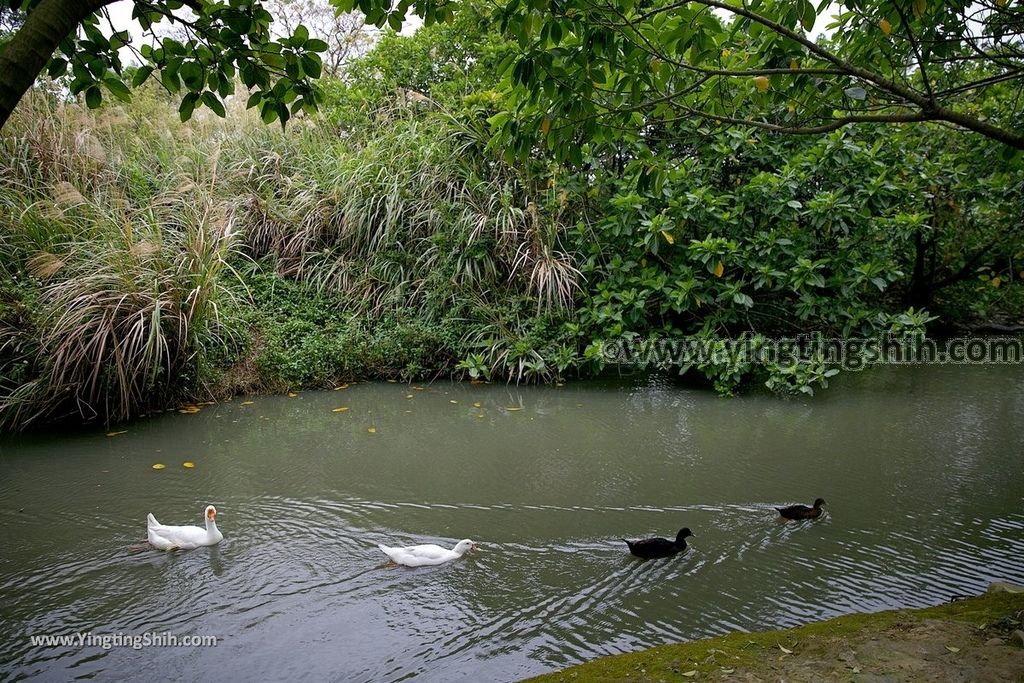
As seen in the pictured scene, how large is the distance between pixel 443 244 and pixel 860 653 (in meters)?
7.14

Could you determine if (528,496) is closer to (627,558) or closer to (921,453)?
(627,558)

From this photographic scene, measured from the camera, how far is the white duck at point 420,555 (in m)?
4.36

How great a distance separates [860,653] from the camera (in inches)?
112

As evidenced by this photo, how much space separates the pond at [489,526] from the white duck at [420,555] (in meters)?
0.05

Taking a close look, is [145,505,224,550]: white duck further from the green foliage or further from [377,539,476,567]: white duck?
the green foliage

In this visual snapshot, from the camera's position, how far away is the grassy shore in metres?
2.67

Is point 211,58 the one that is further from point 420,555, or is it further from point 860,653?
point 860,653

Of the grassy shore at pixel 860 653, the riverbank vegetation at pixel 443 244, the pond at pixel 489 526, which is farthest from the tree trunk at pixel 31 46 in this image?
the riverbank vegetation at pixel 443 244

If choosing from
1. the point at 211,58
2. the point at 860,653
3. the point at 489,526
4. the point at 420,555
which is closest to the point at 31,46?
the point at 211,58

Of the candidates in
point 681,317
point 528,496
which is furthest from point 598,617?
point 681,317

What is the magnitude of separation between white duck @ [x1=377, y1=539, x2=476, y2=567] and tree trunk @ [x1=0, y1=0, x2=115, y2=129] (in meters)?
3.00

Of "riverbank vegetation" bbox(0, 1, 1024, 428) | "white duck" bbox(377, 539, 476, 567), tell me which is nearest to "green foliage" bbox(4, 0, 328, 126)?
"white duck" bbox(377, 539, 476, 567)

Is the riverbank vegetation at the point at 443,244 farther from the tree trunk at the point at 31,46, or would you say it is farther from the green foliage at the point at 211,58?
the tree trunk at the point at 31,46

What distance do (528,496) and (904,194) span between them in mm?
5100
